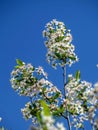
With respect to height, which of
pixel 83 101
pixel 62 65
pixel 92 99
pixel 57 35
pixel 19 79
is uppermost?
pixel 57 35

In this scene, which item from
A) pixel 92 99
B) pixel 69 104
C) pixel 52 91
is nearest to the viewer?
pixel 92 99

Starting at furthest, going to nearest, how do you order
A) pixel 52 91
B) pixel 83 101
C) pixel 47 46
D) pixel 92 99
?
1. pixel 47 46
2. pixel 52 91
3. pixel 83 101
4. pixel 92 99

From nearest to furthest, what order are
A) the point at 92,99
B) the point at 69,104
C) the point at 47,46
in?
the point at 92,99 < the point at 69,104 < the point at 47,46

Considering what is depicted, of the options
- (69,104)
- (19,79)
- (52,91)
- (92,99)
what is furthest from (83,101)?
(92,99)

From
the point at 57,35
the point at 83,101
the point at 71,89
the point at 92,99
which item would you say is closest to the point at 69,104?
the point at 71,89

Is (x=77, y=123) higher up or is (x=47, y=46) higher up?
(x=47, y=46)

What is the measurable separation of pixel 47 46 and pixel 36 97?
2.94 m

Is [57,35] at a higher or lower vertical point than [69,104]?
higher

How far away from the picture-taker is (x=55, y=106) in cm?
1592

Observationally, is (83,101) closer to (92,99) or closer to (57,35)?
(57,35)

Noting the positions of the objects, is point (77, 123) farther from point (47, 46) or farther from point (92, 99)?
point (92, 99)

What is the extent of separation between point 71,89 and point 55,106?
1.14m

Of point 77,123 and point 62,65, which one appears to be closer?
point 77,123

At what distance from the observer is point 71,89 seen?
15633 mm
